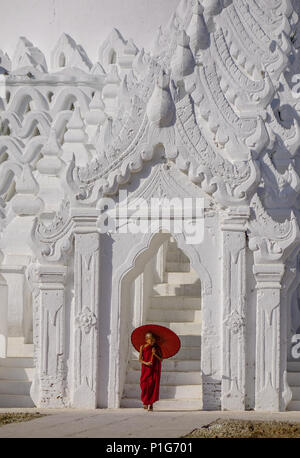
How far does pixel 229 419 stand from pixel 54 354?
276 cm

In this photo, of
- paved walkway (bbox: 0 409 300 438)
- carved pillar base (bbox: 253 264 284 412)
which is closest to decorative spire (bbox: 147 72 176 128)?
carved pillar base (bbox: 253 264 284 412)

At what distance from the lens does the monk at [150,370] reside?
17.2 m

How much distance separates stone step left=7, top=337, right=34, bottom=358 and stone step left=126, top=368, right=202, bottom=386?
1.26m

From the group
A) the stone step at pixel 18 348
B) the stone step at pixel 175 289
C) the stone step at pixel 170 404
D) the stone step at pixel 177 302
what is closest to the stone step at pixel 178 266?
the stone step at pixel 175 289

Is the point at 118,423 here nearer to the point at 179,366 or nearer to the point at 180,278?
the point at 179,366

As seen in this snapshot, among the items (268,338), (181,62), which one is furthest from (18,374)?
(181,62)

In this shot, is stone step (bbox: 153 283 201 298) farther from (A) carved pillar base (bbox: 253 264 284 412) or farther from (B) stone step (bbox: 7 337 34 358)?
(A) carved pillar base (bbox: 253 264 284 412)

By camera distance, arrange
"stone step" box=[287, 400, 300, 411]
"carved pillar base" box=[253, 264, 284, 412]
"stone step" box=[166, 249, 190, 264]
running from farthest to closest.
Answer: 1. "stone step" box=[166, 249, 190, 264]
2. "stone step" box=[287, 400, 300, 411]
3. "carved pillar base" box=[253, 264, 284, 412]

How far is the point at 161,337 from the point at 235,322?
2.77 ft

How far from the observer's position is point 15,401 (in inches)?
707

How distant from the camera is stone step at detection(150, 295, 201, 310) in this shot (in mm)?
20219

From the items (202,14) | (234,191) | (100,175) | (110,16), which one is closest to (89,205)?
(100,175)

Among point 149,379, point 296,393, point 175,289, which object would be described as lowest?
point 296,393
